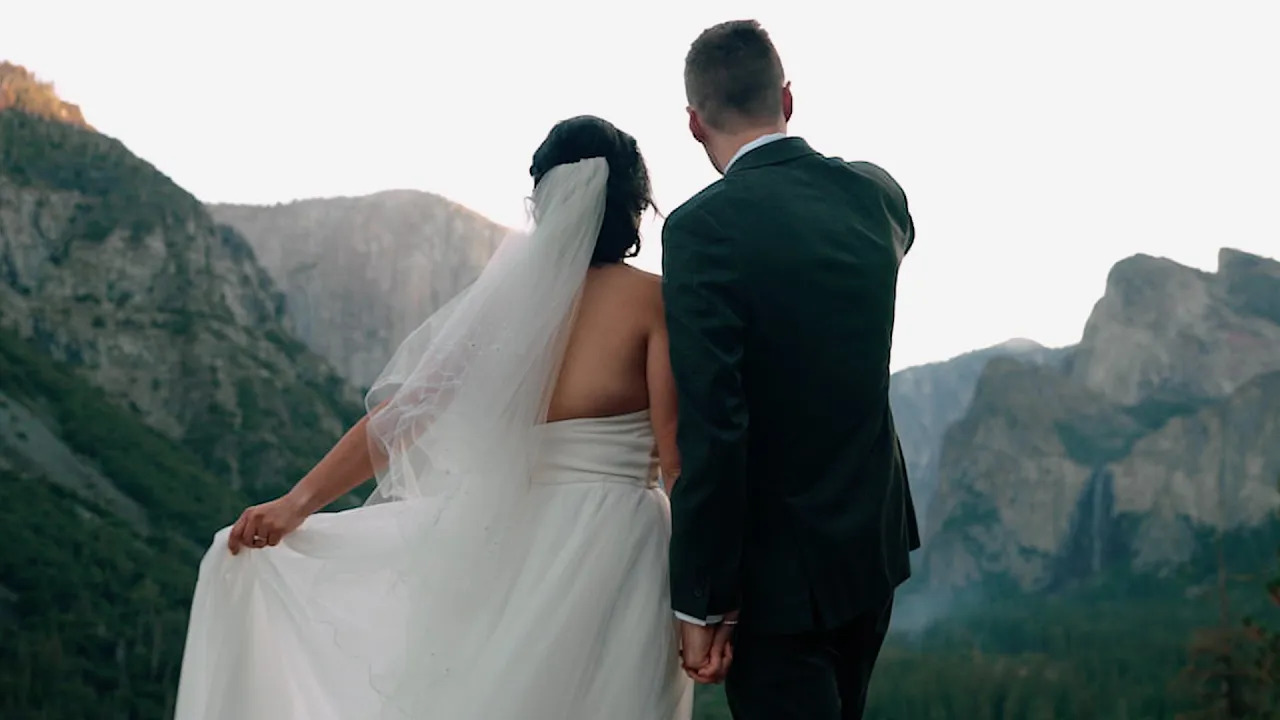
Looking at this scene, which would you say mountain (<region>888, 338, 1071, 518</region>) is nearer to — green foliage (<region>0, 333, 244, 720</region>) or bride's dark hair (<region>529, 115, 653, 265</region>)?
bride's dark hair (<region>529, 115, 653, 265</region>)

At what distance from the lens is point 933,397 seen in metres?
8.38

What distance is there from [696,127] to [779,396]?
1.33ft

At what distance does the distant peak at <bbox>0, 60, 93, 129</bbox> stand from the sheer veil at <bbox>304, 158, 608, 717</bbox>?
32.1ft

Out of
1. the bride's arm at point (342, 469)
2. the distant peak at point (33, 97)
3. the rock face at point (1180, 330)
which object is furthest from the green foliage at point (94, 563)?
the bride's arm at point (342, 469)

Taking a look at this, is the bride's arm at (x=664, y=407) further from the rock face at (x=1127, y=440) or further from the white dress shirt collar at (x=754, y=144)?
the rock face at (x=1127, y=440)

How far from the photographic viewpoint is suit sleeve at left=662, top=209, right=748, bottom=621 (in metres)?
1.62

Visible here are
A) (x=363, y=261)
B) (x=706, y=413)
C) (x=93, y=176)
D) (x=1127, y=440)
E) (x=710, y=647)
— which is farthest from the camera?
(x=93, y=176)

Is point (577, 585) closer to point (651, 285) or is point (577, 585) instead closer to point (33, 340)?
point (651, 285)

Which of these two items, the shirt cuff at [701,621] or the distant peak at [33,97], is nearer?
the shirt cuff at [701,621]

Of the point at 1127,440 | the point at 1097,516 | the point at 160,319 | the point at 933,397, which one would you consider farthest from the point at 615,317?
the point at 160,319

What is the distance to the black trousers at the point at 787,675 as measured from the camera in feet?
5.59

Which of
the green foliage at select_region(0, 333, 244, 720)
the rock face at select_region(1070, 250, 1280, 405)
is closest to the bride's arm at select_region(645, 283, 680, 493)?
the rock face at select_region(1070, 250, 1280, 405)

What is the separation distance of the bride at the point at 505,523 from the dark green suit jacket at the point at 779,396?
0.18 meters

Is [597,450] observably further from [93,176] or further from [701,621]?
[93,176]
